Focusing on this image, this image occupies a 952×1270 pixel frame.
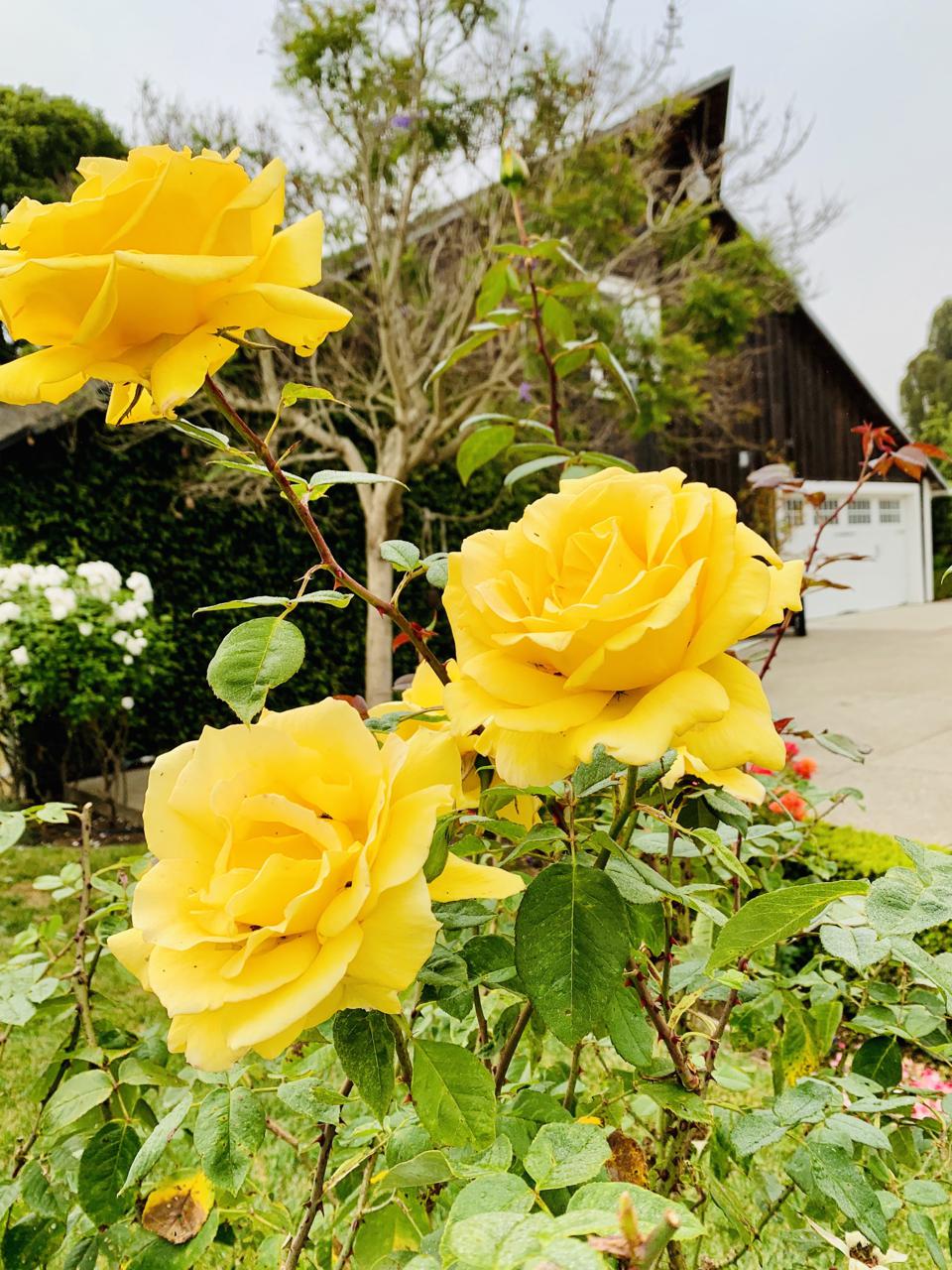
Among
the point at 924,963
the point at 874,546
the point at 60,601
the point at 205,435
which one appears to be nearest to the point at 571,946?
the point at 924,963

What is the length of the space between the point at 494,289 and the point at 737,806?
0.82 m

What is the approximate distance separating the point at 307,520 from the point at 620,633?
0.24 m

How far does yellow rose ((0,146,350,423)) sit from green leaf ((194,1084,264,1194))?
514mm

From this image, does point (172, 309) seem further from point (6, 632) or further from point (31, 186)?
point (31, 186)

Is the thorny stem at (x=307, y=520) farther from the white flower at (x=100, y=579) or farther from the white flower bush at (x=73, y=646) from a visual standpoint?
the white flower at (x=100, y=579)

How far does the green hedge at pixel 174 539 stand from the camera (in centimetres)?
552

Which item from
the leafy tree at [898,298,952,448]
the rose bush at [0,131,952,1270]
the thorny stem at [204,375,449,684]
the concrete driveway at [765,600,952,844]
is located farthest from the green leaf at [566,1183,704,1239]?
the leafy tree at [898,298,952,448]

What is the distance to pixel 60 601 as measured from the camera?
14.2 ft

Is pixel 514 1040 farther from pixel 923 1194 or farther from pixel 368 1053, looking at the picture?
pixel 923 1194

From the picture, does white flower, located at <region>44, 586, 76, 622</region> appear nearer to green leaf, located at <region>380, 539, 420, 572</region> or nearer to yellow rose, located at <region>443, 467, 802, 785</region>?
green leaf, located at <region>380, 539, 420, 572</region>

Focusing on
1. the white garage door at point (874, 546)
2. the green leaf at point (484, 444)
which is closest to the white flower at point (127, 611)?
the green leaf at point (484, 444)

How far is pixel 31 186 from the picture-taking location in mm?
6426

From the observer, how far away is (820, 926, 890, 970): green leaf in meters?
0.59

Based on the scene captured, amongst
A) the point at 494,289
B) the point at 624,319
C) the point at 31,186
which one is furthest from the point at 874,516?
the point at 494,289
